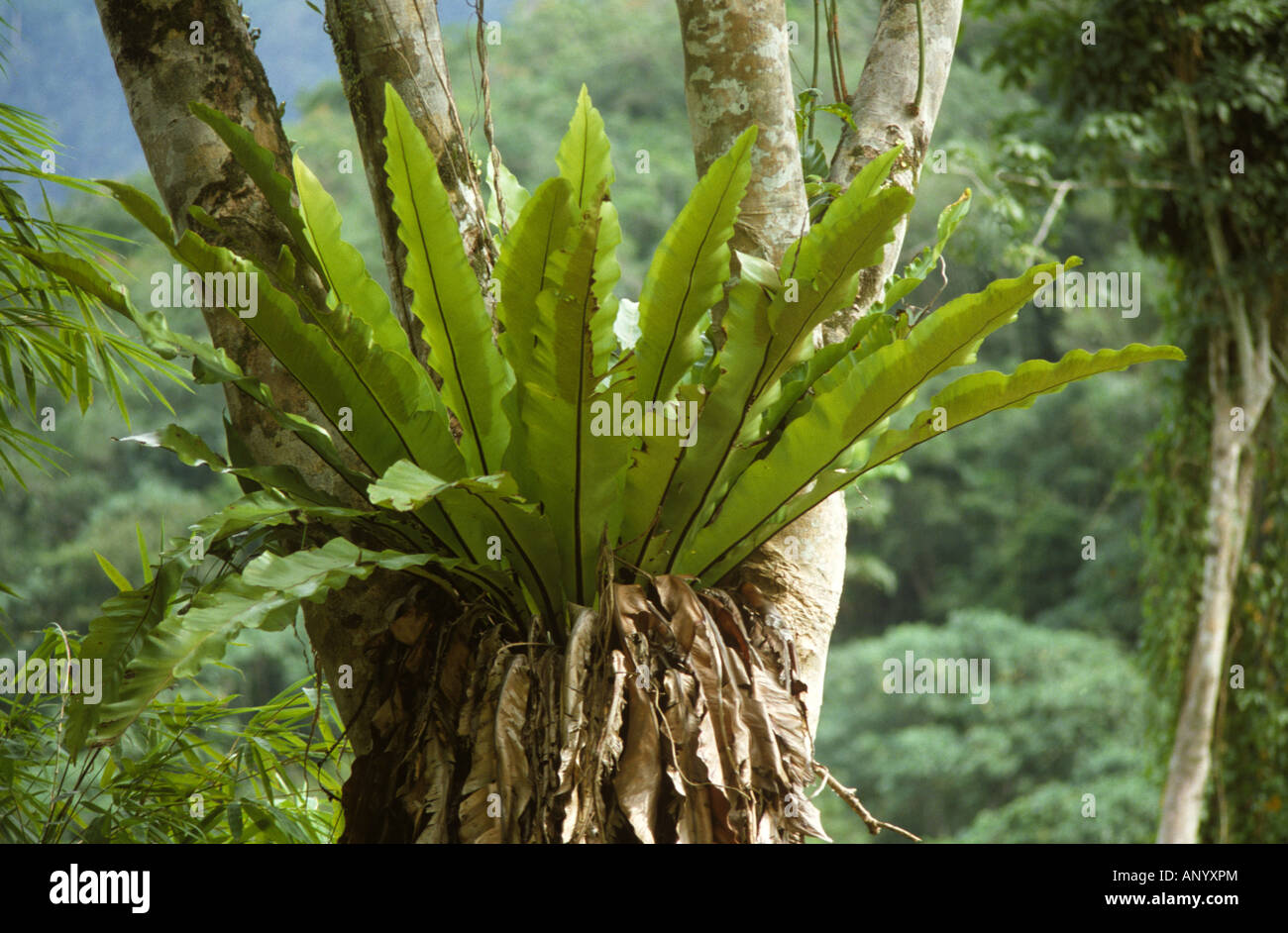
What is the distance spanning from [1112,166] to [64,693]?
436 cm

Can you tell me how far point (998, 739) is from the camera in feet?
30.0

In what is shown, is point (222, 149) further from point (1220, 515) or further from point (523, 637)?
point (1220, 515)

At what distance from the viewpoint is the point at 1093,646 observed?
966 cm

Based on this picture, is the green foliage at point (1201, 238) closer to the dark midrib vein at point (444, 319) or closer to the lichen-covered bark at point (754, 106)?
the lichen-covered bark at point (754, 106)

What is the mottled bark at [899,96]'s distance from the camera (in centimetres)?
122

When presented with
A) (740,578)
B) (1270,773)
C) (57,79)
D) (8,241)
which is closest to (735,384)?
(740,578)

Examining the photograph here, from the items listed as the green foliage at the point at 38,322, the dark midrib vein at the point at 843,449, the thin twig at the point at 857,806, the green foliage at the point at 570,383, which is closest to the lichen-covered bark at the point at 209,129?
the green foliage at the point at 570,383

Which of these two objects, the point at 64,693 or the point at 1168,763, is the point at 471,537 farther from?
the point at 1168,763

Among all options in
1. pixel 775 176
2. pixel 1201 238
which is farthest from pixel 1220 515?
pixel 775 176

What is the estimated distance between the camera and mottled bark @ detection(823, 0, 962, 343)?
122 cm

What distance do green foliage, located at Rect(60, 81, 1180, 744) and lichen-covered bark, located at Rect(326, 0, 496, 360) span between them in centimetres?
17
